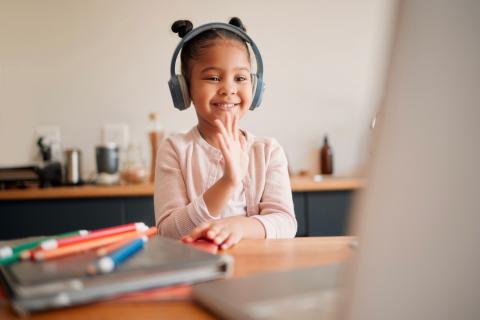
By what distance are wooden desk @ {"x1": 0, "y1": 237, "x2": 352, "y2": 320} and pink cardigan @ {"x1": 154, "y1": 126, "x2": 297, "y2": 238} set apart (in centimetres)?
38

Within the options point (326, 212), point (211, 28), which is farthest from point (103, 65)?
point (211, 28)

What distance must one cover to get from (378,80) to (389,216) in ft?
0.23

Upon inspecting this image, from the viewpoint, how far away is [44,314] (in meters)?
0.41

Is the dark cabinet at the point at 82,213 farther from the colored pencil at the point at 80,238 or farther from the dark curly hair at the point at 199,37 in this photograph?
the colored pencil at the point at 80,238

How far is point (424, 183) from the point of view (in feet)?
0.78

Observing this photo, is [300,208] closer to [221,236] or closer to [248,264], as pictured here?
[221,236]

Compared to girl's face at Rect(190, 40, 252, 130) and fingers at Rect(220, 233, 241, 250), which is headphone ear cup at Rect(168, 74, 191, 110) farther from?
fingers at Rect(220, 233, 241, 250)

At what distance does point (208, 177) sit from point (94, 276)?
83 cm

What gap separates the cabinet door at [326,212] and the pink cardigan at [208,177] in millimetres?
948

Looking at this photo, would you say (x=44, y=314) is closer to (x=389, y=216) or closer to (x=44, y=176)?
(x=389, y=216)

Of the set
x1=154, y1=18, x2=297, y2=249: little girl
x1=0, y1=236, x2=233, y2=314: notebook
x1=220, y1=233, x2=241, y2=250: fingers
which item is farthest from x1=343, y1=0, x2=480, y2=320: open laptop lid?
x1=154, y1=18, x2=297, y2=249: little girl

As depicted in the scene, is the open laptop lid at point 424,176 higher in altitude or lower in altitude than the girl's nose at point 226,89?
lower

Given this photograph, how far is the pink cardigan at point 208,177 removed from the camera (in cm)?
120

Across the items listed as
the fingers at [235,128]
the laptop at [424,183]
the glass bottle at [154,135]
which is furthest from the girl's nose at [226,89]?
the glass bottle at [154,135]
